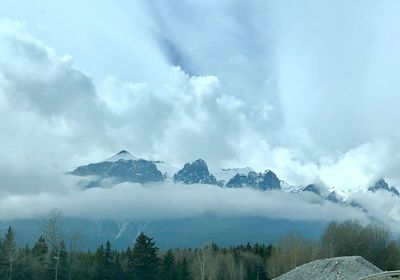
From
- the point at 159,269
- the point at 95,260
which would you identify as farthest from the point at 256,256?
the point at 95,260

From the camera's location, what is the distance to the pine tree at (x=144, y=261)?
124m

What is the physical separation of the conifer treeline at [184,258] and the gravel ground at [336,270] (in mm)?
18706

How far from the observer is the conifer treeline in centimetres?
11488

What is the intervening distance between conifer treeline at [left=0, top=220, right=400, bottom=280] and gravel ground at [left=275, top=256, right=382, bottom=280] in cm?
1871

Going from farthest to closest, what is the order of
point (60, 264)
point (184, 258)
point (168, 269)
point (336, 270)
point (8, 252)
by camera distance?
point (184, 258) → point (168, 269) → point (60, 264) → point (8, 252) → point (336, 270)

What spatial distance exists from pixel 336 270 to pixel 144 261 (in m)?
37.3

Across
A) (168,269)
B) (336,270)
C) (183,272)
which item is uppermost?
(168,269)

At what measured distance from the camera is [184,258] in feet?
482

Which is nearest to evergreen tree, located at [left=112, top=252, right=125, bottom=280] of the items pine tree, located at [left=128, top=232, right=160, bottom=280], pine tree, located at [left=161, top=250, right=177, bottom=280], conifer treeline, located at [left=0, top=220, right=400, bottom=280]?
conifer treeline, located at [left=0, top=220, right=400, bottom=280]

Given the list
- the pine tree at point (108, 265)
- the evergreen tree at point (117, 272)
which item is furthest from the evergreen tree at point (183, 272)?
the pine tree at point (108, 265)

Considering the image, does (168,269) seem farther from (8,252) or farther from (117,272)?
(8,252)

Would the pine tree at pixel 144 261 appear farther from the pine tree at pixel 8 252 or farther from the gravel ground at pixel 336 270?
the gravel ground at pixel 336 270

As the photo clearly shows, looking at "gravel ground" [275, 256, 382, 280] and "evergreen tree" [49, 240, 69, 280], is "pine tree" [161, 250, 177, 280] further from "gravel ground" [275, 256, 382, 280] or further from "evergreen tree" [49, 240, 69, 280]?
"gravel ground" [275, 256, 382, 280]

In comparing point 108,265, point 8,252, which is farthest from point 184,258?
point 8,252
